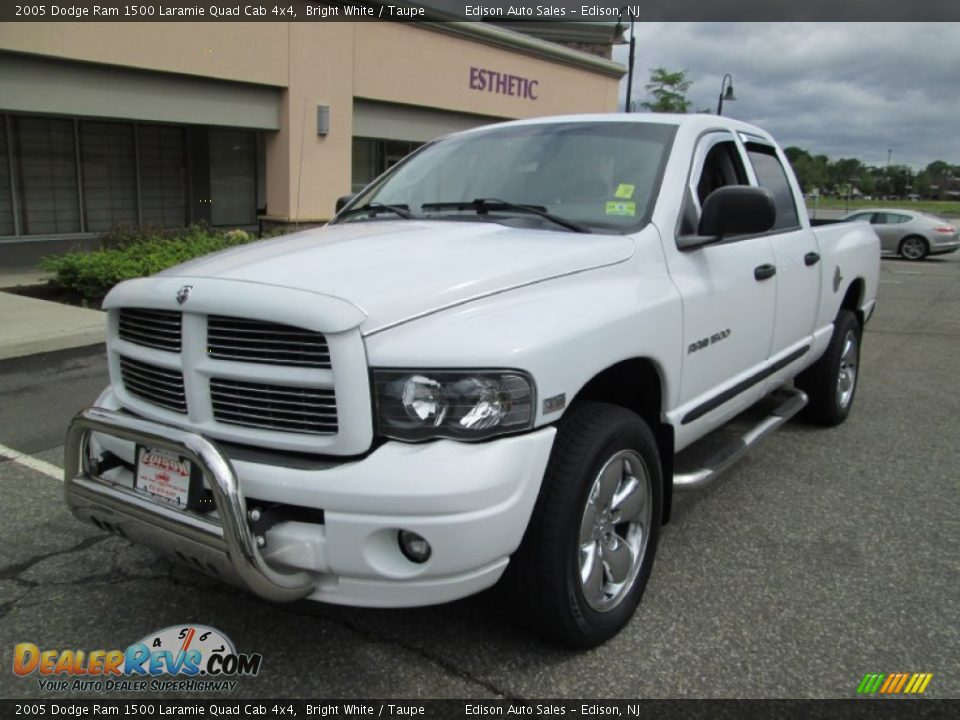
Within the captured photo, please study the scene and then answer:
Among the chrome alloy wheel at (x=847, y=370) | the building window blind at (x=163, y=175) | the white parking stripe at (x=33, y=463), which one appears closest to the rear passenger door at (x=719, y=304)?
the chrome alloy wheel at (x=847, y=370)

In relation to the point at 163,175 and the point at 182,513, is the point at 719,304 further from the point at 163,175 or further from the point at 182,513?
the point at 163,175

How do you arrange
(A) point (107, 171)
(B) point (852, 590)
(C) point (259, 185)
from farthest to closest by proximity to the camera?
(C) point (259, 185), (A) point (107, 171), (B) point (852, 590)

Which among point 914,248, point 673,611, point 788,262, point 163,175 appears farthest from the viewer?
point 914,248

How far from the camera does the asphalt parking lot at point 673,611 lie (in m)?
2.66

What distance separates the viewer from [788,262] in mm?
4348

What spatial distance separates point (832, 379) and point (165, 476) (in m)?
4.39

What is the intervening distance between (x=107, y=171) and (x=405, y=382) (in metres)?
14.9

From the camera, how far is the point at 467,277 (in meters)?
2.61

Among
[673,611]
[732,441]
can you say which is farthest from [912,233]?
[673,611]

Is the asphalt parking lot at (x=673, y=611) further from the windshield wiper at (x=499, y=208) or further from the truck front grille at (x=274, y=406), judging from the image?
the windshield wiper at (x=499, y=208)

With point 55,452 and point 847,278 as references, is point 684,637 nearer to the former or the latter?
point 847,278

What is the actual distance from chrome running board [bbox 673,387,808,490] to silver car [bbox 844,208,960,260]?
19.0m

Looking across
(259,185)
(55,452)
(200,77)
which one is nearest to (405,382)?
(55,452)

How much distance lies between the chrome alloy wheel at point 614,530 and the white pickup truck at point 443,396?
11 mm
